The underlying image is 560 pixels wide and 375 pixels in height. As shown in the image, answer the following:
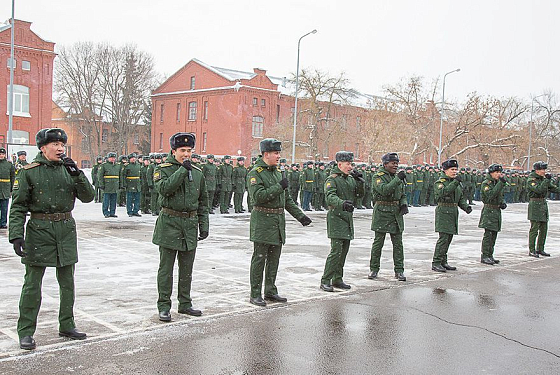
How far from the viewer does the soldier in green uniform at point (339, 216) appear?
853 cm

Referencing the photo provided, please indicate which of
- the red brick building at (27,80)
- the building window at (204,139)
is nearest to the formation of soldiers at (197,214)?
the red brick building at (27,80)

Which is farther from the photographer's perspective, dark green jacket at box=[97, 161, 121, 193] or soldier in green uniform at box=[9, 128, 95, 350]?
dark green jacket at box=[97, 161, 121, 193]

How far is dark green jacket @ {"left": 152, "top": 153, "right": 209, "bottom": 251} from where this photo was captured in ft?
21.9

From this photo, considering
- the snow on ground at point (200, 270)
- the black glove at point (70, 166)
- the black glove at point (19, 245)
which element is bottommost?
the snow on ground at point (200, 270)

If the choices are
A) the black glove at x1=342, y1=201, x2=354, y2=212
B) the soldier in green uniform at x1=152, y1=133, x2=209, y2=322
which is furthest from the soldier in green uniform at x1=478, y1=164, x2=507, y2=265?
the soldier in green uniform at x1=152, y1=133, x2=209, y2=322

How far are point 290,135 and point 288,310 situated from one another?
40.4 m

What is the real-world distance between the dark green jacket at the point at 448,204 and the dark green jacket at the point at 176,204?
5444 millimetres

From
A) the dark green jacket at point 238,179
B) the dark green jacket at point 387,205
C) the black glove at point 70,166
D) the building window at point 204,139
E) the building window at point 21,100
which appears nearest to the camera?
the black glove at point 70,166

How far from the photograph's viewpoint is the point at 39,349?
5.55 metres

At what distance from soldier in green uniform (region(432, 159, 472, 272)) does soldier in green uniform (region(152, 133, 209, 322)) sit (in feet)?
17.6

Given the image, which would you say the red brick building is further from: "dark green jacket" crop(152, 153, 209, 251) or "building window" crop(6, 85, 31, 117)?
"dark green jacket" crop(152, 153, 209, 251)

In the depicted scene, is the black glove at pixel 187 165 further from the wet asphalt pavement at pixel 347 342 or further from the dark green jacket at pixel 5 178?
the dark green jacket at pixel 5 178

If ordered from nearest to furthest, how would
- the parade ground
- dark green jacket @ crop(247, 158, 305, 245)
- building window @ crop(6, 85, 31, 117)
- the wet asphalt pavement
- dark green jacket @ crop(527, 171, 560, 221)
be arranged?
1. the wet asphalt pavement
2. the parade ground
3. dark green jacket @ crop(247, 158, 305, 245)
4. dark green jacket @ crop(527, 171, 560, 221)
5. building window @ crop(6, 85, 31, 117)

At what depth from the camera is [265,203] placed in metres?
7.63
